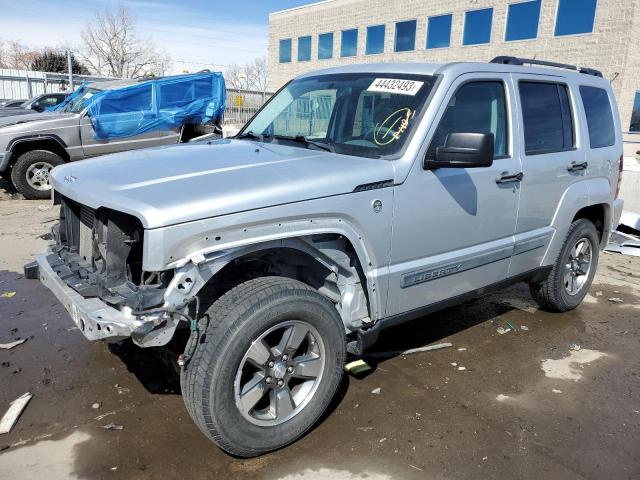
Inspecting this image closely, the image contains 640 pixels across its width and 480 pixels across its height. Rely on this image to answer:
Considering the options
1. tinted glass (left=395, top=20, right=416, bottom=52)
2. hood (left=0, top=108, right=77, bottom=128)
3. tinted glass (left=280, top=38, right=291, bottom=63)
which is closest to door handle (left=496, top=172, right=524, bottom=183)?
hood (left=0, top=108, right=77, bottom=128)

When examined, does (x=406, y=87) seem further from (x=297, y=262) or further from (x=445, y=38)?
(x=445, y=38)

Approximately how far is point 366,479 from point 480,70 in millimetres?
2648

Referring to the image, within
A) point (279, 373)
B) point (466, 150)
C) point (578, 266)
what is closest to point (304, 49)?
point (578, 266)

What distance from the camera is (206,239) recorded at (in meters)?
2.42

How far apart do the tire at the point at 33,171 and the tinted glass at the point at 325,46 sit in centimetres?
2439

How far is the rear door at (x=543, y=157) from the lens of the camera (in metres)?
3.91

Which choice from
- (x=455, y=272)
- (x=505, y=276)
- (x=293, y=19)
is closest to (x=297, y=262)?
(x=455, y=272)

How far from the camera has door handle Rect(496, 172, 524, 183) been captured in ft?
11.9

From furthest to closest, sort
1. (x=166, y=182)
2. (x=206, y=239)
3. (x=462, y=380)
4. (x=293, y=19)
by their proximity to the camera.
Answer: (x=293, y=19)
(x=462, y=380)
(x=166, y=182)
(x=206, y=239)

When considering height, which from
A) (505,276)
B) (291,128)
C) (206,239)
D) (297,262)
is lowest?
(505,276)

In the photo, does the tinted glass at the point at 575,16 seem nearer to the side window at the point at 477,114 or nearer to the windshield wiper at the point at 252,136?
the side window at the point at 477,114

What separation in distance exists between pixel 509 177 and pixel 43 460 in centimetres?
329

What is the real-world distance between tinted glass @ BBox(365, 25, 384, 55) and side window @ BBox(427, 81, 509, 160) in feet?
86.8

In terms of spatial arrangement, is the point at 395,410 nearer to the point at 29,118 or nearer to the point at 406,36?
the point at 29,118
